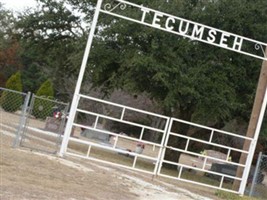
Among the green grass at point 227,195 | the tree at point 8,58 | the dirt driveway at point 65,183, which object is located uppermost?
the tree at point 8,58

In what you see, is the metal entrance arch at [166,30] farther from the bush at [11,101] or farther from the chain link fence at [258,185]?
the bush at [11,101]

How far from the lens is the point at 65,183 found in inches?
426

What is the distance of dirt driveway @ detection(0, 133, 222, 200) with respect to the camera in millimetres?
9289

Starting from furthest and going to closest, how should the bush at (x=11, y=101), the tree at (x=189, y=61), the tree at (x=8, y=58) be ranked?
the tree at (x=8, y=58)
the bush at (x=11, y=101)
the tree at (x=189, y=61)

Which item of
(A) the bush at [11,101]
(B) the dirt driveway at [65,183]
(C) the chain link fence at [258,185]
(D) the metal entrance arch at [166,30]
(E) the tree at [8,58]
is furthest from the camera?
(E) the tree at [8,58]

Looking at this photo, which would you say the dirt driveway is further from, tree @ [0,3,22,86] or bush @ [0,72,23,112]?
tree @ [0,3,22,86]

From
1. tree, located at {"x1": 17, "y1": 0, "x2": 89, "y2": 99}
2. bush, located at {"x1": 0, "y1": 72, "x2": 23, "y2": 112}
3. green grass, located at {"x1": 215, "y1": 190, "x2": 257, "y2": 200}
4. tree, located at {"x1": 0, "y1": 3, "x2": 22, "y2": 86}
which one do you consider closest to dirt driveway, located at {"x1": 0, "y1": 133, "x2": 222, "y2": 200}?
green grass, located at {"x1": 215, "y1": 190, "x2": 257, "y2": 200}

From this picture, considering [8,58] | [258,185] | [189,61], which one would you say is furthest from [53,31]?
[8,58]

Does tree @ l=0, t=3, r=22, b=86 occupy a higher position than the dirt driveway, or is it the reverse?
tree @ l=0, t=3, r=22, b=86

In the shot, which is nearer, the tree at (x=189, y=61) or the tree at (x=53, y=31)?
the tree at (x=189, y=61)

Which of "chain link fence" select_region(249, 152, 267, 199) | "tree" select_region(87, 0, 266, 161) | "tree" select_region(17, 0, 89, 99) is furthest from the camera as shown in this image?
"tree" select_region(17, 0, 89, 99)

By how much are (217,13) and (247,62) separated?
2.27 metres

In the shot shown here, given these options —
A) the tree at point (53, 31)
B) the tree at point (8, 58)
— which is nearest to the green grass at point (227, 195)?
the tree at point (53, 31)

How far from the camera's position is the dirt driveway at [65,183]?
9289 mm
